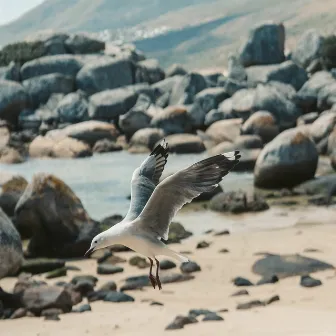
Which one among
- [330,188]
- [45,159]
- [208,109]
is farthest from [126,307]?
[208,109]

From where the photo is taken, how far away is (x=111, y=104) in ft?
170

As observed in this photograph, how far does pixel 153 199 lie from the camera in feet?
23.3

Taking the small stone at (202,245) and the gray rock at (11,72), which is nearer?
the small stone at (202,245)

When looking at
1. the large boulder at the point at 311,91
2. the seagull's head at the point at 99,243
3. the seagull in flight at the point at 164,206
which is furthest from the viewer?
the large boulder at the point at 311,91

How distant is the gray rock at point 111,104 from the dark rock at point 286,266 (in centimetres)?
3428

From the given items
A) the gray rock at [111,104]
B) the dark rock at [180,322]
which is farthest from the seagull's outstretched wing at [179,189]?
the gray rock at [111,104]

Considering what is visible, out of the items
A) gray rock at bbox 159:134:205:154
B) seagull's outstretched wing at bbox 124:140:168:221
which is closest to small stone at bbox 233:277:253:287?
seagull's outstretched wing at bbox 124:140:168:221

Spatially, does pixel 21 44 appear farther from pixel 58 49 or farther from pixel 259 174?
pixel 259 174

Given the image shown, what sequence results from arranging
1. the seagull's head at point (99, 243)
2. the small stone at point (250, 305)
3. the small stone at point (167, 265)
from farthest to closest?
the small stone at point (167, 265) < the small stone at point (250, 305) < the seagull's head at point (99, 243)

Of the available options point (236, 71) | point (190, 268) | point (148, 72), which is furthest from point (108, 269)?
point (148, 72)

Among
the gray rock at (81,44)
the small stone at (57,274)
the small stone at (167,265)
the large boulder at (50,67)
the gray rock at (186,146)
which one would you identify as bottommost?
the gray rock at (186,146)

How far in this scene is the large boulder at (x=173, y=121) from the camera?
4672cm

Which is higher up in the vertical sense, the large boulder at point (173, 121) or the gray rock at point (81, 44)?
the gray rock at point (81, 44)

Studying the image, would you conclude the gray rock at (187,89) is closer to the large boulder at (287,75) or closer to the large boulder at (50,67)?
the large boulder at (287,75)
